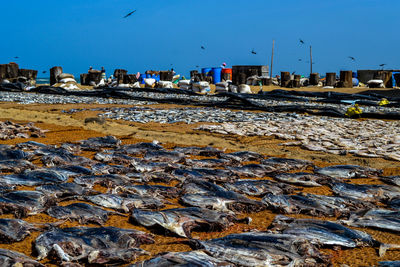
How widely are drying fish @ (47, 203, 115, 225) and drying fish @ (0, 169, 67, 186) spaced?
1.15 meters

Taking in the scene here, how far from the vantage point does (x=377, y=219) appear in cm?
442

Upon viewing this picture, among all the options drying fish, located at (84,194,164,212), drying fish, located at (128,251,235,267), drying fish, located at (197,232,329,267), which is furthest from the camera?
drying fish, located at (84,194,164,212)

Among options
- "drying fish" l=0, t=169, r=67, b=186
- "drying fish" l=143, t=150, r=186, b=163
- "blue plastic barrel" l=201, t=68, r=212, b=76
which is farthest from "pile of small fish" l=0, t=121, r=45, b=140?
"blue plastic barrel" l=201, t=68, r=212, b=76

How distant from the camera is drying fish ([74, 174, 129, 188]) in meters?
5.62

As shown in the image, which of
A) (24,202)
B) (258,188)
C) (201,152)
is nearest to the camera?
(24,202)

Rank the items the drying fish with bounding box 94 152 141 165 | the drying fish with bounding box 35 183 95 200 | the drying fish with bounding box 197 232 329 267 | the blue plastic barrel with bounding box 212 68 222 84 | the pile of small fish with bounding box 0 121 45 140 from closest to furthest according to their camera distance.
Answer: the drying fish with bounding box 197 232 329 267
the drying fish with bounding box 35 183 95 200
the drying fish with bounding box 94 152 141 165
the pile of small fish with bounding box 0 121 45 140
the blue plastic barrel with bounding box 212 68 222 84

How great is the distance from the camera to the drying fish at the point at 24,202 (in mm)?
4527

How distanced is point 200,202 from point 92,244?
164cm

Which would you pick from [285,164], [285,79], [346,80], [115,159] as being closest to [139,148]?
[115,159]

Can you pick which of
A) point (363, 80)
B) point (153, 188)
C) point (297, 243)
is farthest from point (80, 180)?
point (363, 80)

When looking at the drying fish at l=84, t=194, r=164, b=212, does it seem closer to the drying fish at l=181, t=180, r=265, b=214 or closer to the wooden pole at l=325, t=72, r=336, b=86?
the drying fish at l=181, t=180, r=265, b=214

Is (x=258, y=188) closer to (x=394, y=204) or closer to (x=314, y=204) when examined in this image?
(x=314, y=204)

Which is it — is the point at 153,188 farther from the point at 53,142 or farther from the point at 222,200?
the point at 53,142

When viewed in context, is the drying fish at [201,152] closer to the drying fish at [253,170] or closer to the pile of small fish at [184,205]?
the pile of small fish at [184,205]
